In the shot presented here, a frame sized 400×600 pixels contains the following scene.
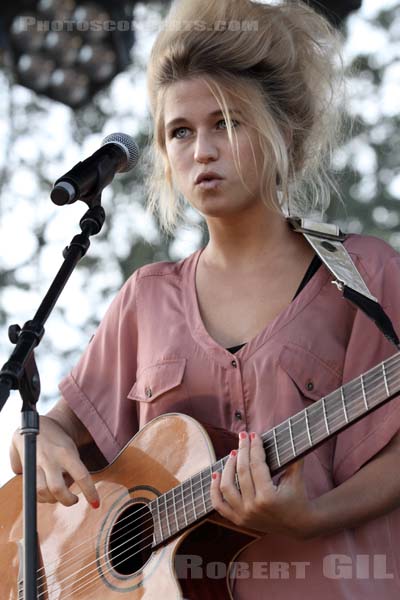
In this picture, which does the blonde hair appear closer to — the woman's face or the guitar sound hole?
the woman's face

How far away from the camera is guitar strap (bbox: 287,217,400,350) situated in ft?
7.22

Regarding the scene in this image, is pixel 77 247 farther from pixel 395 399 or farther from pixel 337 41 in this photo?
pixel 337 41

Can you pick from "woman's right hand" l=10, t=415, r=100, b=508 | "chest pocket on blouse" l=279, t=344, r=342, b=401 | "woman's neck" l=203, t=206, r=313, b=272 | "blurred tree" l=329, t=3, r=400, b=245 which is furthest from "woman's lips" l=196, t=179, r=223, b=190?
"blurred tree" l=329, t=3, r=400, b=245

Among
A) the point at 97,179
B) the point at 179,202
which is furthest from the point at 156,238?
the point at 97,179

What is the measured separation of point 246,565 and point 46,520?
57 cm

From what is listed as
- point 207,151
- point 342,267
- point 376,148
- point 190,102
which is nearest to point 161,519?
point 342,267

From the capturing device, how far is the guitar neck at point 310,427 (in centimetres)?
204

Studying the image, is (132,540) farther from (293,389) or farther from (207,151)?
(207,151)

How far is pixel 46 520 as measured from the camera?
2580 millimetres

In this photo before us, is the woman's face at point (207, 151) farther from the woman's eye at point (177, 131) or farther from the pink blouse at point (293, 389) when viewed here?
the pink blouse at point (293, 389)

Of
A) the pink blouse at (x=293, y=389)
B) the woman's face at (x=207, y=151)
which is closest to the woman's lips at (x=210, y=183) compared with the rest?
the woman's face at (x=207, y=151)

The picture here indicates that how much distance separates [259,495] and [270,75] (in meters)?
1.00

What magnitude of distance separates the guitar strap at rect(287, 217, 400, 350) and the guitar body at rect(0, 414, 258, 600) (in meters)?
0.41

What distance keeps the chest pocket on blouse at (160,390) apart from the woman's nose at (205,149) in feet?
1.50
